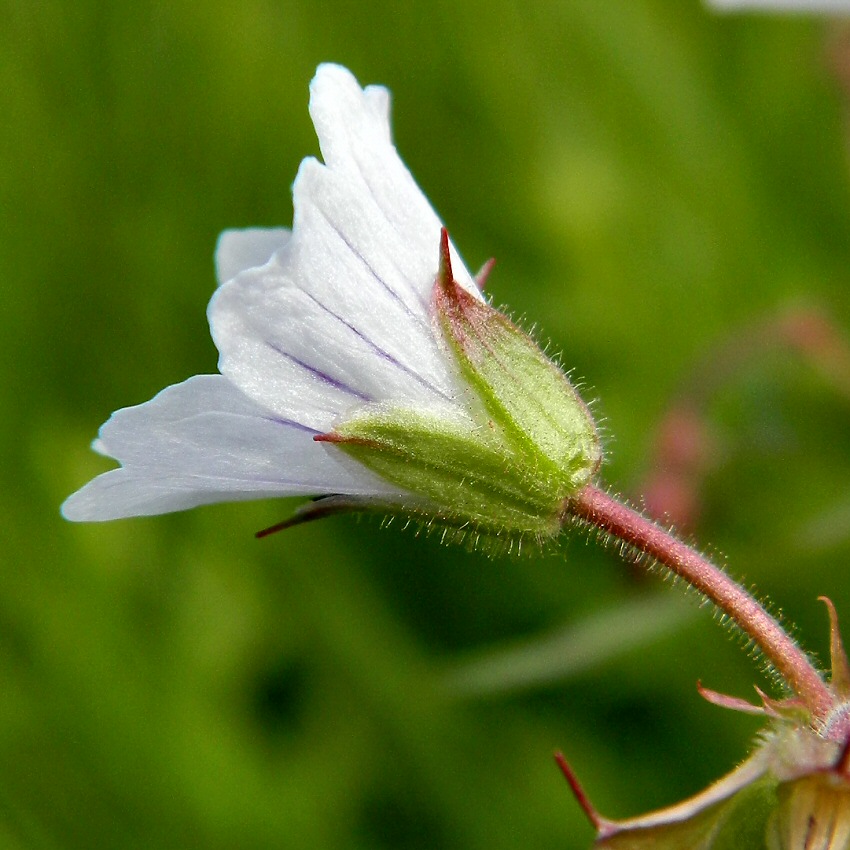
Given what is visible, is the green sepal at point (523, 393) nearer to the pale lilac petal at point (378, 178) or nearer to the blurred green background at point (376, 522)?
the pale lilac petal at point (378, 178)

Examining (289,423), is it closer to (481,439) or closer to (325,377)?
(325,377)

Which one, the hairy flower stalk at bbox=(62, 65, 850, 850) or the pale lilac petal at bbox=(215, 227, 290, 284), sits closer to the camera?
the hairy flower stalk at bbox=(62, 65, 850, 850)

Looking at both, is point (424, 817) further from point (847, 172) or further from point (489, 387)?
point (847, 172)

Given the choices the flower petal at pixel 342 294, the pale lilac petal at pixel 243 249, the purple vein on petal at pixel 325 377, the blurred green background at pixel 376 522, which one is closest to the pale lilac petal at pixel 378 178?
the flower petal at pixel 342 294

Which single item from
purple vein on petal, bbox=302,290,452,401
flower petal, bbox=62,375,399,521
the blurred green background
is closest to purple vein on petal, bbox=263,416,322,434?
flower petal, bbox=62,375,399,521

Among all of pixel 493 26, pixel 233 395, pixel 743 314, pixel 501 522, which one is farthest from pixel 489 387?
pixel 493 26

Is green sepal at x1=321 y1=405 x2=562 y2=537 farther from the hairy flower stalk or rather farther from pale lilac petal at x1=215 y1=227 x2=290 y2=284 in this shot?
pale lilac petal at x1=215 y1=227 x2=290 y2=284

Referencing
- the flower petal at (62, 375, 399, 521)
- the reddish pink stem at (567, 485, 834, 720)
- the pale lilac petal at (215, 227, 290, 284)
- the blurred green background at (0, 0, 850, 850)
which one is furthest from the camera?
the blurred green background at (0, 0, 850, 850)
